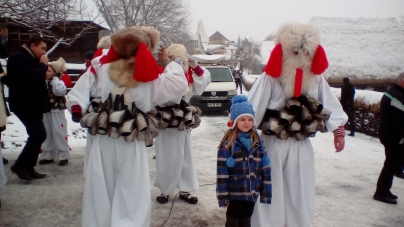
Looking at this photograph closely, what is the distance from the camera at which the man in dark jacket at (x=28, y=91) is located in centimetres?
460

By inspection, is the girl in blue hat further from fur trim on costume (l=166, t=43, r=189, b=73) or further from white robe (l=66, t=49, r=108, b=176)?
fur trim on costume (l=166, t=43, r=189, b=73)

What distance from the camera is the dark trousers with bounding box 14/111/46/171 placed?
4.73 meters

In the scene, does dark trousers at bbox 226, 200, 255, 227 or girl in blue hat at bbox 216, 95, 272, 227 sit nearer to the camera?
girl in blue hat at bbox 216, 95, 272, 227

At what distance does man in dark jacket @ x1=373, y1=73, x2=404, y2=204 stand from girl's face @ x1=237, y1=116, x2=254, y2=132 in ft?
8.86

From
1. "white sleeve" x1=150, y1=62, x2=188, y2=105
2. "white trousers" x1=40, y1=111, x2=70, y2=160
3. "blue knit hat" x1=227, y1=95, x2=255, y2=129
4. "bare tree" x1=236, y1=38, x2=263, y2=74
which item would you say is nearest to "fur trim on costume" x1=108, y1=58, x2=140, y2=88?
"white sleeve" x1=150, y1=62, x2=188, y2=105

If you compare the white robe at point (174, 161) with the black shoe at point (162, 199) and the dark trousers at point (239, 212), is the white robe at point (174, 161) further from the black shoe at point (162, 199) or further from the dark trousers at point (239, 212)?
the dark trousers at point (239, 212)

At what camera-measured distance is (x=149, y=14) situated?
28203 millimetres

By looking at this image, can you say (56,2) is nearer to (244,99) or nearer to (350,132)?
(244,99)

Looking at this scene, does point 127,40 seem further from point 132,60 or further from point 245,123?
point 245,123

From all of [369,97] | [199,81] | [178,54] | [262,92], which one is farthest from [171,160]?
[369,97]

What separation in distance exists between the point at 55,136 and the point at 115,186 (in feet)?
10.7

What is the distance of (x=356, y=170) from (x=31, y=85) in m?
5.70

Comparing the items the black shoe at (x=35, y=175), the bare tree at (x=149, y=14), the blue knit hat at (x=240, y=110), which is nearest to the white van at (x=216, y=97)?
the black shoe at (x=35, y=175)

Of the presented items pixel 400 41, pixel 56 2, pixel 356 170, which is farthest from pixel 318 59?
pixel 400 41
